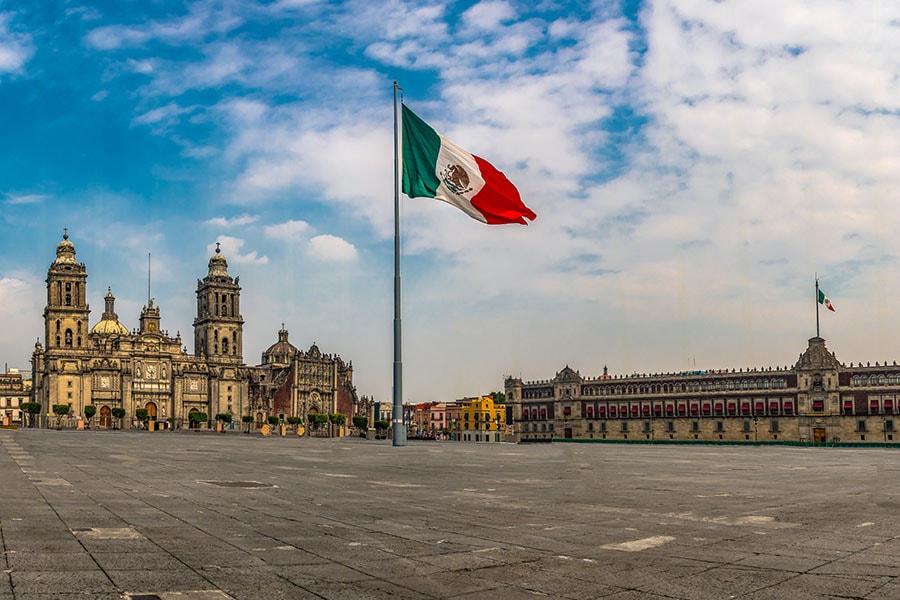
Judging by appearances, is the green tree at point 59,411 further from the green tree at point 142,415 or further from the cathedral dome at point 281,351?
the cathedral dome at point 281,351

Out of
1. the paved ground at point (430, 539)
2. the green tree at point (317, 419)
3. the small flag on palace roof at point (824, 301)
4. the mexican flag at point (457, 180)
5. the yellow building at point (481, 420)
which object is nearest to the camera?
the paved ground at point (430, 539)

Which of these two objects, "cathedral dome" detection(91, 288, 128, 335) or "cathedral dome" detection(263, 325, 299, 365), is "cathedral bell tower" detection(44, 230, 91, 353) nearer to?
"cathedral dome" detection(91, 288, 128, 335)

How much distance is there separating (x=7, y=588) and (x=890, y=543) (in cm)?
902

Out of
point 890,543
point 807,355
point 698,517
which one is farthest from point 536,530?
point 807,355

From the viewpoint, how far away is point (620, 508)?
1279cm

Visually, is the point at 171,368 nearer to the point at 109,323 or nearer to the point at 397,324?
the point at 109,323

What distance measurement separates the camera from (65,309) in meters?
137

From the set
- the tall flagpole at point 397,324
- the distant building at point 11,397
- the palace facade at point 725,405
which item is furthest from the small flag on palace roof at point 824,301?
the distant building at point 11,397

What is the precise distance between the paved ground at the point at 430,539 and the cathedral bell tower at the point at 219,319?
5646 inches

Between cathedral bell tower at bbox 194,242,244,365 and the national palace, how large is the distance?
191mm

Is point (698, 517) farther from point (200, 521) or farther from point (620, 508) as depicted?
point (200, 521)

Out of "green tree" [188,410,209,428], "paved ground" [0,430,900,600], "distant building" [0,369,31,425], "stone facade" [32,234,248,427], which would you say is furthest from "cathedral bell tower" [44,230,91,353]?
"paved ground" [0,430,900,600]

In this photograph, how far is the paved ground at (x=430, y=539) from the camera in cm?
688

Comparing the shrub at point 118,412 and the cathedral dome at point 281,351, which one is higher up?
the cathedral dome at point 281,351
